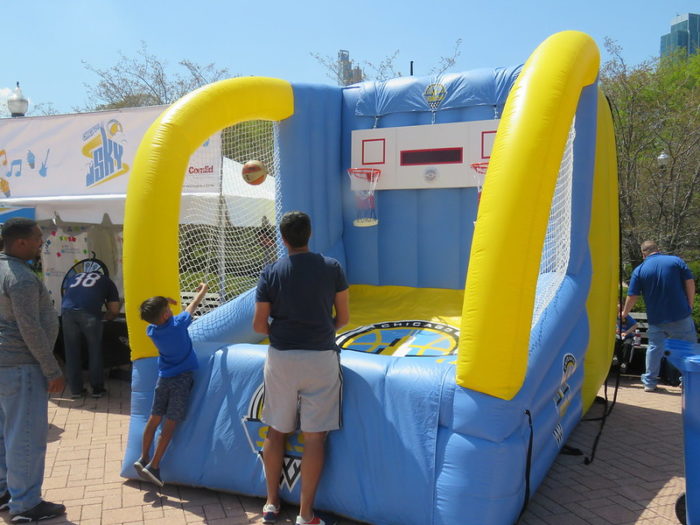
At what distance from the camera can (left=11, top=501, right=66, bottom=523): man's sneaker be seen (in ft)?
9.99

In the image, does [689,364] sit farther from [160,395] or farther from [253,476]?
[160,395]

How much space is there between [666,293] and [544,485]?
8.40 feet

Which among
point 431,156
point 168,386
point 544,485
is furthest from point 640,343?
point 168,386

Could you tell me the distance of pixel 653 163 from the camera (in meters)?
11.2

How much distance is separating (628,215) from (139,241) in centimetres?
953

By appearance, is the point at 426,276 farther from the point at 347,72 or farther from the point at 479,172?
the point at 347,72

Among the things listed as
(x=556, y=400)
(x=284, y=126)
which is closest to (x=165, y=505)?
(x=556, y=400)

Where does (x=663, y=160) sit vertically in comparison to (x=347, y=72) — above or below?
below

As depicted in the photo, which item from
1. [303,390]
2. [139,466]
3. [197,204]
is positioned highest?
[197,204]

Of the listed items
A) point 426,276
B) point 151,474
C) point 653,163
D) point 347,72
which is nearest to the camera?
point 151,474

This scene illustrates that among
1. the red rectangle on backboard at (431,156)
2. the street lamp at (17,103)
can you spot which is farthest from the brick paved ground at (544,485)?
the street lamp at (17,103)

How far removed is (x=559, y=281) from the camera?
3865mm

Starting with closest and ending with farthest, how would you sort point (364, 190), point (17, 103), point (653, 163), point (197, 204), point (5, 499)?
point (5, 499)
point (364, 190)
point (197, 204)
point (17, 103)
point (653, 163)

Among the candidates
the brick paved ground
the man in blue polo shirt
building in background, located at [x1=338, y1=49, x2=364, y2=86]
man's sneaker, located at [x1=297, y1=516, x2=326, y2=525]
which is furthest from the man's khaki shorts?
building in background, located at [x1=338, y1=49, x2=364, y2=86]
